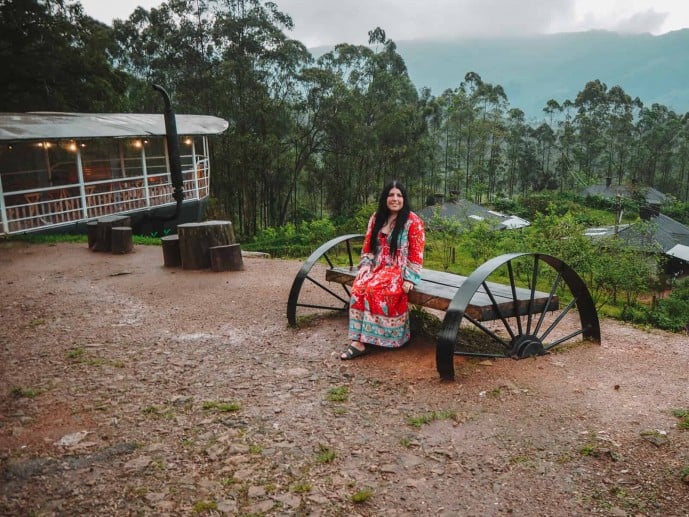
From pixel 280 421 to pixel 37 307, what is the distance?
4.37 meters

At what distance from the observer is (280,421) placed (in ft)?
11.8

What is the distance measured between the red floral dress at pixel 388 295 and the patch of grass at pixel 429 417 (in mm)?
1136

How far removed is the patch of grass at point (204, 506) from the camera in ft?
8.77

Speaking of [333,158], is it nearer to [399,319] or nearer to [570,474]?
[399,319]

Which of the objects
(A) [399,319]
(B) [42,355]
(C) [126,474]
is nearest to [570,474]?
(A) [399,319]

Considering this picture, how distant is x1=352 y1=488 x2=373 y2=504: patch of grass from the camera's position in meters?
2.73

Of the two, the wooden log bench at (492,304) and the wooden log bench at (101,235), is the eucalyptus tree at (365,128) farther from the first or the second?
the wooden log bench at (492,304)

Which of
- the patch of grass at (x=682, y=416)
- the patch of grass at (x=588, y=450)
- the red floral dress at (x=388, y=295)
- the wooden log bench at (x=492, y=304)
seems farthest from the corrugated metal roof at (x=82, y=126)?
the patch of grass at (x=682, y=416)

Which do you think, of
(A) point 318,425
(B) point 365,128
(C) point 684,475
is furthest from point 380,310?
(B) point 365,128

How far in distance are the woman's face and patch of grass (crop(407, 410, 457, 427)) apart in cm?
192

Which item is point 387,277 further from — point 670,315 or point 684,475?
point 670,315

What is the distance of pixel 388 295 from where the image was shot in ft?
15.1

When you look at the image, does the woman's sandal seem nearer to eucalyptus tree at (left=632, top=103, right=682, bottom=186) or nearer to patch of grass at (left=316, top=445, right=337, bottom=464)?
patch of grass at (left=316, top=445, right=337, bottom=464)

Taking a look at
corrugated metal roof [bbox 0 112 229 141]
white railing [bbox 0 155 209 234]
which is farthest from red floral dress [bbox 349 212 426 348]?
white railing [bbox 0 155 209 234]
